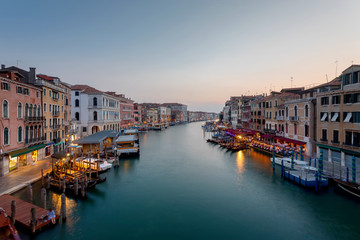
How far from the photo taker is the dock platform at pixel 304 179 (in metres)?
19.2

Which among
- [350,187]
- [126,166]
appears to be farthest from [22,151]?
[350,187]

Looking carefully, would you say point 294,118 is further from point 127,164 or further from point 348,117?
point 127,164

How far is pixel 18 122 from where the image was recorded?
21.7 metres

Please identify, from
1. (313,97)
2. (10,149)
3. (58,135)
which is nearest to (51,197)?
(10,149)

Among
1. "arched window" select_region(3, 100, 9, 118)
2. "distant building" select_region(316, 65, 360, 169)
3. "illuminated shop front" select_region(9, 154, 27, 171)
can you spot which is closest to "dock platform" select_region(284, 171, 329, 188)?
"distant building" select_region(316, 65, 360, 169)

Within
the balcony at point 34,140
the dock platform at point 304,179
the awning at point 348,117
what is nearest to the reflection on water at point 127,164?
the balcony at point 34,140

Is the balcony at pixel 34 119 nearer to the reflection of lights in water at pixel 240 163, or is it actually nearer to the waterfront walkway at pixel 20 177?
the waterfront walkway at pixel 20 177

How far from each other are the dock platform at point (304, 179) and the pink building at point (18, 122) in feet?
93.8

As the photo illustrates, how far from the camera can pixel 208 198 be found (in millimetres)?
18547

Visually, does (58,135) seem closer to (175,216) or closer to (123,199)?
(123,199)

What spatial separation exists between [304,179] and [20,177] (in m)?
27.6

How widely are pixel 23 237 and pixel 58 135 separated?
22.4 meters

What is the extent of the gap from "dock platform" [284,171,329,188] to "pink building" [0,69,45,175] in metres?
28.6

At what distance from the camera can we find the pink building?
19.5m
